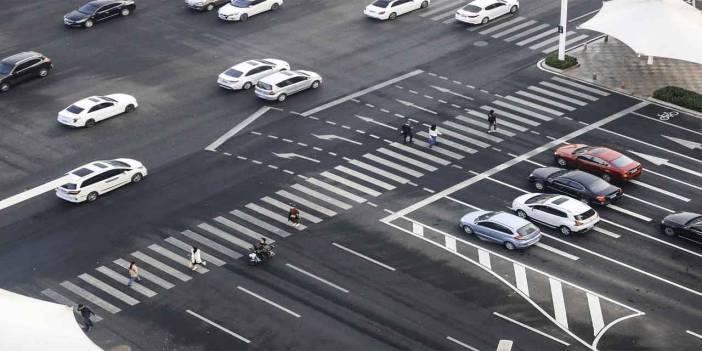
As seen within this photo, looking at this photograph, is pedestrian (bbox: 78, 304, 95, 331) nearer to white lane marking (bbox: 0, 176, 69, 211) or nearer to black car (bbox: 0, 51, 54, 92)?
white lane marking (bbox: 0, 176, 69, 211)

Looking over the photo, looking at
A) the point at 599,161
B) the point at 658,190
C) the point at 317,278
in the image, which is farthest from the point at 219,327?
the point at 658,190

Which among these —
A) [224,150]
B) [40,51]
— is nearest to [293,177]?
[224,150]

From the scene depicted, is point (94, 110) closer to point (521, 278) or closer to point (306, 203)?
point (306, 203)

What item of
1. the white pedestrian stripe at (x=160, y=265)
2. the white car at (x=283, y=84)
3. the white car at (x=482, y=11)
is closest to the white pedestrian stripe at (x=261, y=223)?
the white pedestrian stripe at (x=160, y=265)

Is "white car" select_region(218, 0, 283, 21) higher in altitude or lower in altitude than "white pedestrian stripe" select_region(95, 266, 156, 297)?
higher

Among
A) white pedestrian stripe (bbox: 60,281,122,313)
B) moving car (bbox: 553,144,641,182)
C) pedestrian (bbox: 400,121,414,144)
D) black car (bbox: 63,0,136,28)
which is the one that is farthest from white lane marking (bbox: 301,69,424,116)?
black car (bbox: 63,0,136,28)

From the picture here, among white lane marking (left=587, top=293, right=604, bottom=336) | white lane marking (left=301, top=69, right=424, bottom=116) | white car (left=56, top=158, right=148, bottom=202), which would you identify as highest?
white car (left=56, top=158, right=148, bottom=202)
